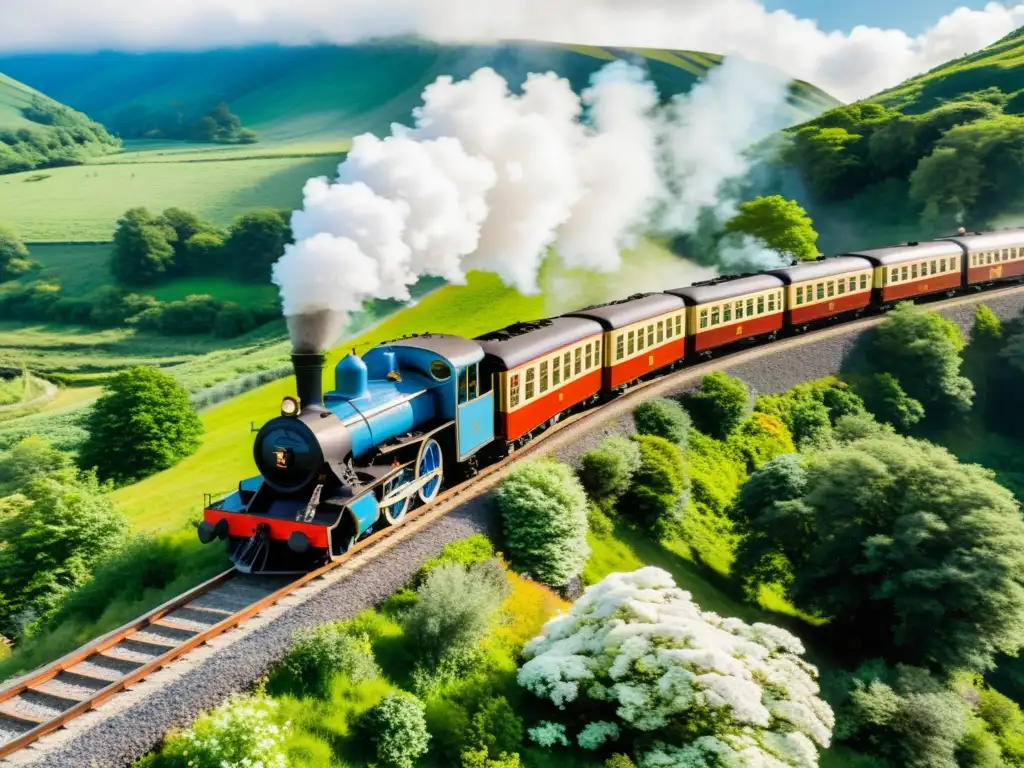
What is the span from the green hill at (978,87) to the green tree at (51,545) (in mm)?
81394

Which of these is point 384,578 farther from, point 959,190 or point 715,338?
point 959,190

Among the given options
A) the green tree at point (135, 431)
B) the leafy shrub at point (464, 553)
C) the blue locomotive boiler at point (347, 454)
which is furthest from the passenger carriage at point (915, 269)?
the green tree at point (135, 431)

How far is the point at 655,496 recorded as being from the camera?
2088 centimetres

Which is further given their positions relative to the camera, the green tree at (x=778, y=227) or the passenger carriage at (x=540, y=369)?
the green tree at (x=778, y=227)

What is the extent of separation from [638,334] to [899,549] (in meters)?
10.1

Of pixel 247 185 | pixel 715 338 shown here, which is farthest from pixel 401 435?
pixel 247 185

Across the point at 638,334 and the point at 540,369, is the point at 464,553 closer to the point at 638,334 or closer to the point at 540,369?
the point at 540,369

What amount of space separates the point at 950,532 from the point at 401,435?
1206cm

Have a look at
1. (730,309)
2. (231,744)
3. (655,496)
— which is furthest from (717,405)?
(231,744)

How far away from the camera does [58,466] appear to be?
3125 cm

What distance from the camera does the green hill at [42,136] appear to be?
112 meters

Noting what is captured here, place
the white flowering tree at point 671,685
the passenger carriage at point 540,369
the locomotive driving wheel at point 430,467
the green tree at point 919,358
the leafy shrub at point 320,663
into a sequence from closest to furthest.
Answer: the white flowering tree at point 671,685 → the leafy shrub at point 320,663 → the locomotive driving wheel at point 430,467 → the passenger carriage at point 540,369 → the green tree at point 919,358

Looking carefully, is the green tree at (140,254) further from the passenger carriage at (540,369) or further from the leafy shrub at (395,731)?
the leafy shrub at (395,731)

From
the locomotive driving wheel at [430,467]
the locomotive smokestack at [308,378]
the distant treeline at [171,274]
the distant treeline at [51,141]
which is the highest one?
the distant treeline at [51,141]
